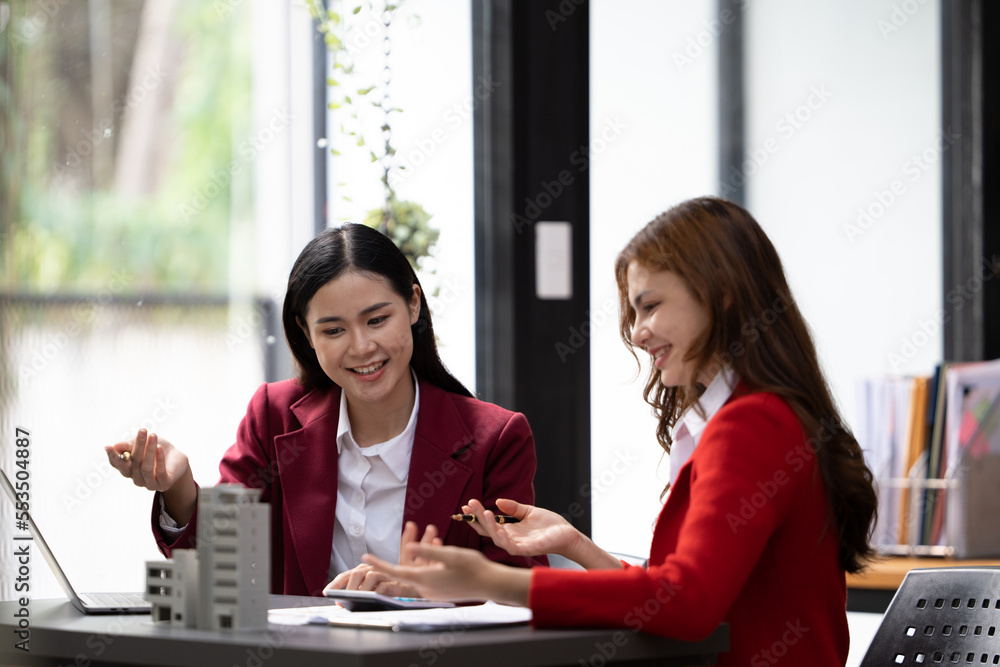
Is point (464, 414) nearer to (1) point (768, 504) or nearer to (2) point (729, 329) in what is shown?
(2) point (729, 329)

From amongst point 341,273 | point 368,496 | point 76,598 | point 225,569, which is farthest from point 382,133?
point 225,569

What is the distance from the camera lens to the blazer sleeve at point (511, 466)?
197 centimetres

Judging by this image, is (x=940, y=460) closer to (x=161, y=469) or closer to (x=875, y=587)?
(x=875, y=587)

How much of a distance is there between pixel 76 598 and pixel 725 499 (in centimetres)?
86

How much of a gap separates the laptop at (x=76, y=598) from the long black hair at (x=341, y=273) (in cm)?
72

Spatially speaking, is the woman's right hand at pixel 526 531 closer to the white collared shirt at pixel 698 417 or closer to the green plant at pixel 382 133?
the white collared shirt at pixel 698 417

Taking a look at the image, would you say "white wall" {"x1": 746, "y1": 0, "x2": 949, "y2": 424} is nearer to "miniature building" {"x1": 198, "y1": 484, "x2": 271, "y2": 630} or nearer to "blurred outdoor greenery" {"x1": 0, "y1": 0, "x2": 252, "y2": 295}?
"blurred outdoor greenery" {"x1": 0, "y1": 0, "x2": 252, "y2": 295}

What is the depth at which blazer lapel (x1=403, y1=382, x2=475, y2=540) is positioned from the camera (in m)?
1.94

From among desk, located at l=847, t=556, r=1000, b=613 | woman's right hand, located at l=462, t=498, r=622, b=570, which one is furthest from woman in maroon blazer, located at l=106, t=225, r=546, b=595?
desk, located at l=847, t=556, r=1000, b=613

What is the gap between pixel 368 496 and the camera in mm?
2014

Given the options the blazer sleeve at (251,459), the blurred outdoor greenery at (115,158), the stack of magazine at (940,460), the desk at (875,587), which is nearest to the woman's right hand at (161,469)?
the blazer sleeve at (251,459)

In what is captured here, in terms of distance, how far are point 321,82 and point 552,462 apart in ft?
3.75

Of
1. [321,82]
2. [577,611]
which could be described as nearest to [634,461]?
[321,82]

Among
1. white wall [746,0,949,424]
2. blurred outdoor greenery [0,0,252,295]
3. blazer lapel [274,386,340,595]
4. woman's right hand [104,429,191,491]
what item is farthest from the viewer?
white wall [746,0,949,424]
